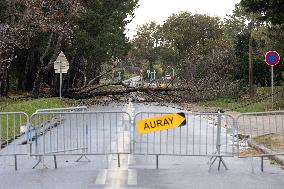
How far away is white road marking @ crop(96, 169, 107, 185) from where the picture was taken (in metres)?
9.57

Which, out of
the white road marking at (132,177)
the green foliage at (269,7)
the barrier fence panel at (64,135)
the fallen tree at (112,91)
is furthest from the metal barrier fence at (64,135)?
the fallen tree at (112,91)

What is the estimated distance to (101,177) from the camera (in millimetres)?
10070

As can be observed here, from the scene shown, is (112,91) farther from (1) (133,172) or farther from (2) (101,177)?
(2) (101,177)

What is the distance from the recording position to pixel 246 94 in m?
37.2

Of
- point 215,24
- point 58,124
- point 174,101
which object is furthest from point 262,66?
point 215,24

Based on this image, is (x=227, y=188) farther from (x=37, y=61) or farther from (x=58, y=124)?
(x=37, y=61)

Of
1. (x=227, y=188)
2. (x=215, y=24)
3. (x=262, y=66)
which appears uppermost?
(x=215, y=24)

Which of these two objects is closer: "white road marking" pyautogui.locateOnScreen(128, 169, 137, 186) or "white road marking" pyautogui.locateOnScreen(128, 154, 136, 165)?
"white road marking" pyautogui.locateOnScreen(128, 169, 137, 186)

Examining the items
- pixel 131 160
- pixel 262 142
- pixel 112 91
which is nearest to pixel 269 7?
pixel 112 91

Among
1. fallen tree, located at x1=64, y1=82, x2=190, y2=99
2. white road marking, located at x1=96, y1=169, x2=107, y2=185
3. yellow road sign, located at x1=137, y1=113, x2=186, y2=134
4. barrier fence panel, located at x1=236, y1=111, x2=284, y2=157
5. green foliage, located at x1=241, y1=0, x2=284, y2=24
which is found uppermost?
green foliage, located at x1=241, y1=0, x2=284, y2=24

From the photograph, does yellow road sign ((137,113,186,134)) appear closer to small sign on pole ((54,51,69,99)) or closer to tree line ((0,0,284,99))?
tree line ((0,0,284,99))

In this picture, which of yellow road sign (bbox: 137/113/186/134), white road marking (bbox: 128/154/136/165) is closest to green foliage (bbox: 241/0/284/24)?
white road marking (bbox: 128/154/136/165)

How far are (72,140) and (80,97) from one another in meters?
25.3

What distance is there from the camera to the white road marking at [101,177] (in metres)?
9.57
